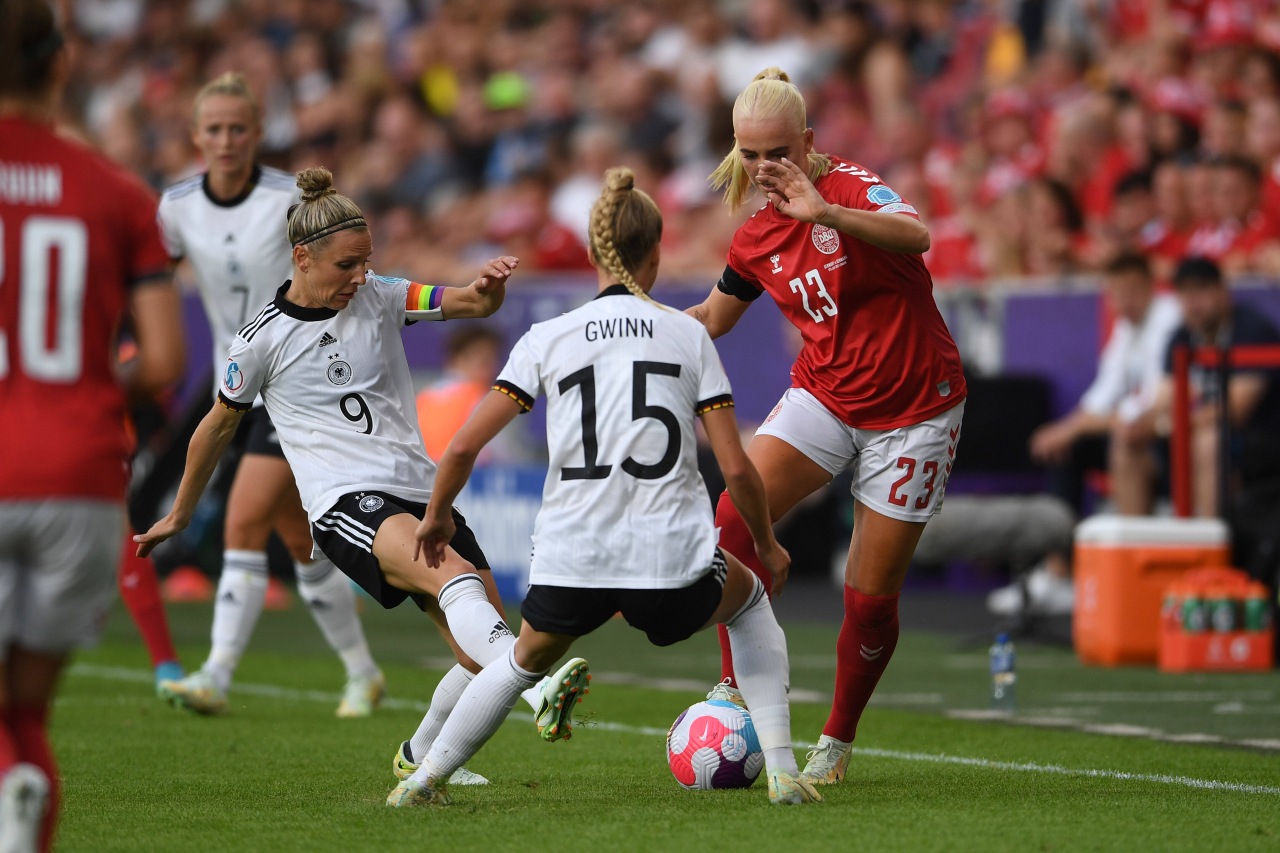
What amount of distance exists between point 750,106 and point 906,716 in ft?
10.6

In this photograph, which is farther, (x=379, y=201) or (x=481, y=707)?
(x=379, y=201)

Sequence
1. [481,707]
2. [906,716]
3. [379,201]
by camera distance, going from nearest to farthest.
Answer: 1. [481,707]
2. [906,716]
3. [379,201]

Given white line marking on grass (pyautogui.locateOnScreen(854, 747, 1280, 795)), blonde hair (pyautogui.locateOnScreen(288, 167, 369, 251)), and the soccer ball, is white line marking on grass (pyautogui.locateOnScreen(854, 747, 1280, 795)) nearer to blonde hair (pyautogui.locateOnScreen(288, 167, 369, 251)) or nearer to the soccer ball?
the soccer ball

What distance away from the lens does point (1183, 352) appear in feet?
34.3

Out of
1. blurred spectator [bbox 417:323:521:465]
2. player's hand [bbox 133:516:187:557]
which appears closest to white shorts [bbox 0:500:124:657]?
player's hand [bbox 133:516:187:557]

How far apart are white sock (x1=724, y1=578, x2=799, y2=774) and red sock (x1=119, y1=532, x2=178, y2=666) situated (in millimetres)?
3742

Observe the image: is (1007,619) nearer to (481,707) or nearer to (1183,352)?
(1183,352)

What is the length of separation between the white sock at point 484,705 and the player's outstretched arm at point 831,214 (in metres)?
1.48

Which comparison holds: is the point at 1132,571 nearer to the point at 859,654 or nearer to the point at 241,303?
the point at 859,654

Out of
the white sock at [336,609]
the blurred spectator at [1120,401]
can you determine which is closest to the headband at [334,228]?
the white sock at [336,609]

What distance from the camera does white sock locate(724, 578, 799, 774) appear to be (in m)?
5.52

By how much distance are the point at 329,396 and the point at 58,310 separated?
217 cm

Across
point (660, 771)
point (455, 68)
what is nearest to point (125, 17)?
point (455, 68)

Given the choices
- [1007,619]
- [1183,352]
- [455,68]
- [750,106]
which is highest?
[455,68]
